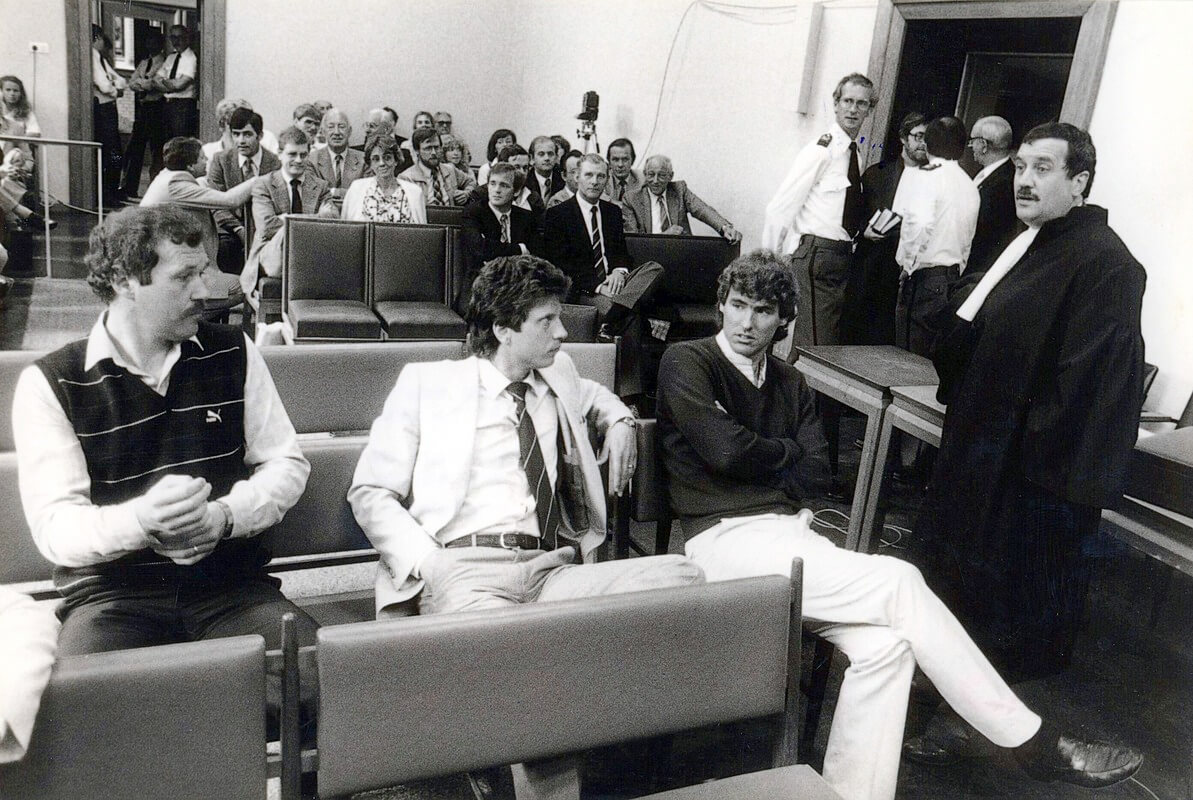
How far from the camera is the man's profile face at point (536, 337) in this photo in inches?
81.9

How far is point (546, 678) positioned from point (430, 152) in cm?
539

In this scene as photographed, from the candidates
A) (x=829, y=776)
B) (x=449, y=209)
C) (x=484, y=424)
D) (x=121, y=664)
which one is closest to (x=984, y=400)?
(x=829, y=776)

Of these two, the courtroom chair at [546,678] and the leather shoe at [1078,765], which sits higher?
the courtroom chair at [546,678]

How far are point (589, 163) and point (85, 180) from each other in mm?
5257

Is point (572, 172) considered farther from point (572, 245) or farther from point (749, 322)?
point (749, 322)

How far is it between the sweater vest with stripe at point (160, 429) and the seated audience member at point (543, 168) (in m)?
4.74

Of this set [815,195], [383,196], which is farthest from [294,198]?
[815,195]

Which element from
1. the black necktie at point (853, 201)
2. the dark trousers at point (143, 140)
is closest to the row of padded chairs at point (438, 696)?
the black necktie at point (853, 201)

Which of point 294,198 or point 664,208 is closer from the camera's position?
point 294,198

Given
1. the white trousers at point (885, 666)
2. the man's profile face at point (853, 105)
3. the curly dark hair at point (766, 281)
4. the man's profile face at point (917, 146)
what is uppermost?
the man's profile face at point (853, 105)

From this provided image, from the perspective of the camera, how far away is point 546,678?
4.33 ft

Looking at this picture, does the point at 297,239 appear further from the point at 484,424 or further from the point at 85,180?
the point at 85,180

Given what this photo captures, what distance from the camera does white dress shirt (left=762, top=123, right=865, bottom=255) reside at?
4395mm

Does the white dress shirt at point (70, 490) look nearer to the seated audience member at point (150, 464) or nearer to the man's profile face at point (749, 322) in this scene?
the seated audience member at point (150, 464)
